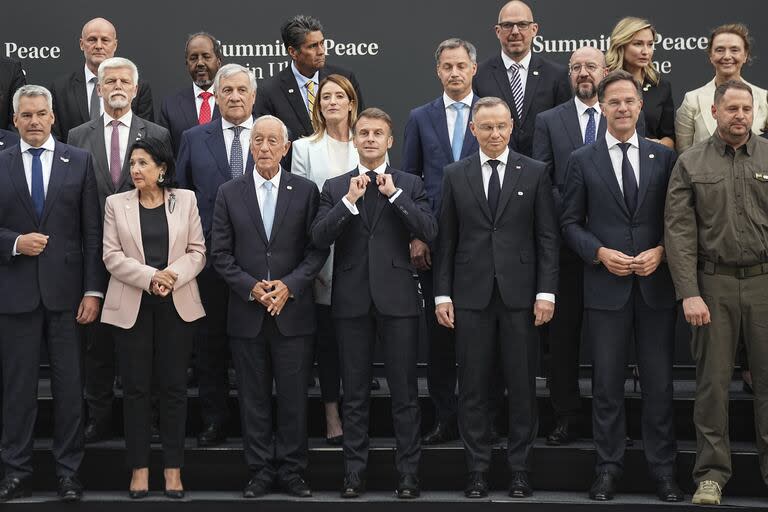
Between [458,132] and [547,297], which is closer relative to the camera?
[547,297]

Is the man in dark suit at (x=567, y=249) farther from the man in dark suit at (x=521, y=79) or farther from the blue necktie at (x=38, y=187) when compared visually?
the blue necktie at (x=38, y=187)

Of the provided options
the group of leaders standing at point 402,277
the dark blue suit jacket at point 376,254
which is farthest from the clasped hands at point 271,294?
the dark blue suit jacket at point 376,254

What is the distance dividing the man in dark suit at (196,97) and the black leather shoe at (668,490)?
10.1ft

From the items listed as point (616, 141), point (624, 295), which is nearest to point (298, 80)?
point (616, 141)

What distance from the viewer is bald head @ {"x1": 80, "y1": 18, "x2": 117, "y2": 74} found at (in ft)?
22.8

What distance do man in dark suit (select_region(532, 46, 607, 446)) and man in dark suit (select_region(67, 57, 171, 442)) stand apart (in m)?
1.99

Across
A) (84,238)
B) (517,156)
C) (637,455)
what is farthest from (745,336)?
(84,238)

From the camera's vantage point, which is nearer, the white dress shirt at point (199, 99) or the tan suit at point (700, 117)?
the tan suit at point (700, 117)

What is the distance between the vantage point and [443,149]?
20.9ft

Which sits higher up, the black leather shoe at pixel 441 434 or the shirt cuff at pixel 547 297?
the shirt cuff at pixel 547 297

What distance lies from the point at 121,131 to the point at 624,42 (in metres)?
2.68

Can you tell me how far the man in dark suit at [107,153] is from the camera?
20.9 feet

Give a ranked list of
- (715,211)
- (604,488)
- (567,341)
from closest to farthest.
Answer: (715,211) → (604,488) → (567,341)

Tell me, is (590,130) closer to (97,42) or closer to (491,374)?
(491,374)
